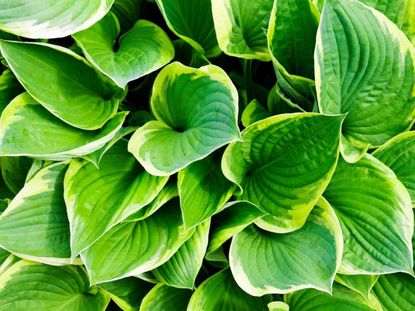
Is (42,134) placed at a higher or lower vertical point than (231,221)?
higher

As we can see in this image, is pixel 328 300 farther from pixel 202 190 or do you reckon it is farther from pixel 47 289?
pixel 47 289

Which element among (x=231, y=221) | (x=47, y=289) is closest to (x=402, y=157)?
(x=231, y=221)

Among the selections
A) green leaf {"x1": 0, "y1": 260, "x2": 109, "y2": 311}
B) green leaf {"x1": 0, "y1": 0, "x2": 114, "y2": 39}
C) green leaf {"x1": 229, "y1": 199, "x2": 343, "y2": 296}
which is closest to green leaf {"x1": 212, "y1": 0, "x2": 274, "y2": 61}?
green leaf {"x1": 0, "y1": 0, "x2": 114, "y2": 39}

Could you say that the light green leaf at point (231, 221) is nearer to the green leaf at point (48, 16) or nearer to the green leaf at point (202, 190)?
the green leaf at point (202, 190)

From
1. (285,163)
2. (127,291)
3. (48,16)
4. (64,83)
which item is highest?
(48,16)

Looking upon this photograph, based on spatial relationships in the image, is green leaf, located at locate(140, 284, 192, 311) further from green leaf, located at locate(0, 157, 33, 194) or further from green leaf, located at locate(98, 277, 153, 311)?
green leaf, located at locate(0, 157, 33, 194)

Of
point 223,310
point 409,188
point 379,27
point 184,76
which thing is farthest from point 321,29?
point 223,310
